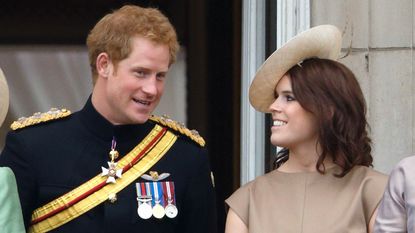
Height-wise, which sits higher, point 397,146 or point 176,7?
point 176,7

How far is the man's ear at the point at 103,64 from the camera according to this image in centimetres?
379

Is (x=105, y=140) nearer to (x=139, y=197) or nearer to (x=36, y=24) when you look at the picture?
(x=139, y=197)

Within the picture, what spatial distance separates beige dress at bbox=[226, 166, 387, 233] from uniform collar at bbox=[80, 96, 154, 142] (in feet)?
1.37

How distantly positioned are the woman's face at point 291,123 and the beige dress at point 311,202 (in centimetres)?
12

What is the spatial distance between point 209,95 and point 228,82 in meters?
0.36

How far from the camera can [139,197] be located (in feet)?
12.6

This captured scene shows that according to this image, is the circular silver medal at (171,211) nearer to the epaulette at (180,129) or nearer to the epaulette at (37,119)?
the epaulette at (180,129)

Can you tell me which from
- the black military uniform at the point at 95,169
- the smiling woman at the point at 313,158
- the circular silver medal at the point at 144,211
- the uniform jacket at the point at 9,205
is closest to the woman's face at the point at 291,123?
the smiling woman at the point at 313,158

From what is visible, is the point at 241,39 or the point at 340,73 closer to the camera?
the point at 340,73

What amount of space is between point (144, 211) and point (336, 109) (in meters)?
0.71

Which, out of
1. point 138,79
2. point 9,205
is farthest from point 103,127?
point 9,205

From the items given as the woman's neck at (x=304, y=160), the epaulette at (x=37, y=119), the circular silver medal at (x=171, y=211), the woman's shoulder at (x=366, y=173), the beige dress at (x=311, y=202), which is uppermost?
the epaulette at (x=37, y=119)

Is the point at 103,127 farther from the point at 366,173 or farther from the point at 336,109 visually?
the point at 366,173

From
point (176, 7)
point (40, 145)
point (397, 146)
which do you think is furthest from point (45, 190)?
point (176, 7)
